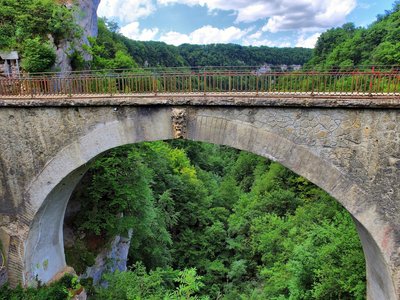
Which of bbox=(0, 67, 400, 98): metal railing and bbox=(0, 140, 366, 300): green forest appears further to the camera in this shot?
bbox=(0, 140, 366, 300): green forest

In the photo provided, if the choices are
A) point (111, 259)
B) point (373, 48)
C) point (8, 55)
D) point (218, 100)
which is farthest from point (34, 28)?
point (373, 48)

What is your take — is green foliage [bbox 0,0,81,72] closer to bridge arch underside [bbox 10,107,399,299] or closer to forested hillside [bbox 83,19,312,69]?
bridge arch underside [bbox 10,107,399,299]

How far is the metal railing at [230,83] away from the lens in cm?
702

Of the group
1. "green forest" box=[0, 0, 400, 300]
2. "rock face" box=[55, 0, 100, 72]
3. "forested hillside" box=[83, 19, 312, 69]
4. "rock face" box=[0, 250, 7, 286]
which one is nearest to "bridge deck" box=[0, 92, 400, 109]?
"green forest" box=[0, 0, 400, 300]

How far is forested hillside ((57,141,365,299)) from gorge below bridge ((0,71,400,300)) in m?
1.81

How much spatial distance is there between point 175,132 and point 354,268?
6025 mm

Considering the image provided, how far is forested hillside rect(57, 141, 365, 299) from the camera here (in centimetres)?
1026

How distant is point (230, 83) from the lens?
7715mm

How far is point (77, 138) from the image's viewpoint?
339 inches

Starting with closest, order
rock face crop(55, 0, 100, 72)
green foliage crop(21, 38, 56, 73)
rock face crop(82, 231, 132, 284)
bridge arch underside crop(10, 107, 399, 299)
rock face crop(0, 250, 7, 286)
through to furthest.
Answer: bridge arch underside crop(10, 107, 399, 299) → rock face crop(0, 250, 7, 286) → rock face crop(82, 231, 132, 284) → green foliage crop(21, 38, 56, 73) → rock face crop(55, 0, 100, 72)

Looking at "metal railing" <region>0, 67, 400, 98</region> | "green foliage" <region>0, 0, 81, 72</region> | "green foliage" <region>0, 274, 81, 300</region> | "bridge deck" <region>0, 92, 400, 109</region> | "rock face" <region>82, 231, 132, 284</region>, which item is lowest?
"rock face" <region>82, 231, 132, 284</region>

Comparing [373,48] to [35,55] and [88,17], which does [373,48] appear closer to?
[88,17]

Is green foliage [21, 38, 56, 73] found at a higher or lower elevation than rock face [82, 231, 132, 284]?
higher

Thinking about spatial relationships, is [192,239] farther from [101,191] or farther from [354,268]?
[354,268]
